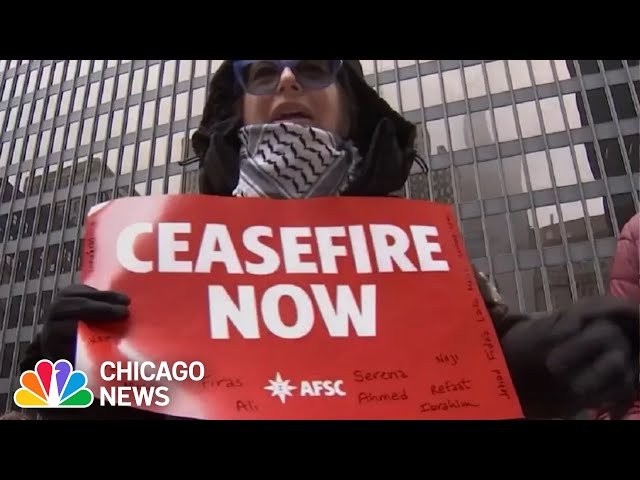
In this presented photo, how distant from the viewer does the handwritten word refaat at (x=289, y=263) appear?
1.78 m

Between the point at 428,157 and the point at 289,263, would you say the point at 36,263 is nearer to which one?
the point at 289,263

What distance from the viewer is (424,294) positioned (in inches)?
73.0

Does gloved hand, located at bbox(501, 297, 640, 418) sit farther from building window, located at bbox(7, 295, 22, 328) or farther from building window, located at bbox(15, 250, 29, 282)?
building window, located at bbox(15, 250, 29, 282)

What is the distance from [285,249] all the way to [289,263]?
50mm

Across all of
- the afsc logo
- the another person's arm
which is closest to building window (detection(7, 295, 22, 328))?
the afsc logo

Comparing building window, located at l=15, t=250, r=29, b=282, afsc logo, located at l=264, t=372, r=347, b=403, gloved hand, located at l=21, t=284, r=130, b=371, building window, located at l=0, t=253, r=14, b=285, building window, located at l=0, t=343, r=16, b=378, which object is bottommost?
afsc logo, located at l=264, t=372, r=347, b=403

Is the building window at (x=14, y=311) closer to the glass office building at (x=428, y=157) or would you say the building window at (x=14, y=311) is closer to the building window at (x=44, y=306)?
the glass office building at (x=428, y=157)

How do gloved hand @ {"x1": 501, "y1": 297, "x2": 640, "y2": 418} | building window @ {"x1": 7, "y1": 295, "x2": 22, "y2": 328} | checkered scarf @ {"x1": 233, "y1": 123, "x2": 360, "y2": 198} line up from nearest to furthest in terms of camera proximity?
1. gloved hand @ {"x1": 501, "y1": 297, "x2": 640, "y2": 418}
2. checkered scarf @ {"x1": 233, "y1": 123, "x2": 360, "y2": 198}
3. building window @ {"x1": 7, "y1": 295, "x2": 22, "y2": 328}

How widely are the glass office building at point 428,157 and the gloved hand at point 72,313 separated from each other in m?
0.19

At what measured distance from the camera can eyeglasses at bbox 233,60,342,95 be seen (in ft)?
6.89

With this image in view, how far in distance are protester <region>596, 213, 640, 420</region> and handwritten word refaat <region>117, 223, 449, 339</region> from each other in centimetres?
54
